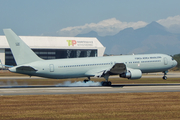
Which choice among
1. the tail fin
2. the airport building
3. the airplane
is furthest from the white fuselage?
the airport building

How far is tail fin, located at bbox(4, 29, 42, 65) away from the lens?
124 feet

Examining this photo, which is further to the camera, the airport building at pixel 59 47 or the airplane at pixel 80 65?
the airport building at pixel 59 47

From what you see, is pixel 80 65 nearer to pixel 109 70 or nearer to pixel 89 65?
pixel 89 65

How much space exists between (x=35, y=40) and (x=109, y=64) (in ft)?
249

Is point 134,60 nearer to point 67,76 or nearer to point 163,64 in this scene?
point 163,64

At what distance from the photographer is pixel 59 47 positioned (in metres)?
113

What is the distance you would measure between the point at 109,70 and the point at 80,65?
4463mm

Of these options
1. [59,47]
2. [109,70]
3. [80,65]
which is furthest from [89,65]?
[59,47]

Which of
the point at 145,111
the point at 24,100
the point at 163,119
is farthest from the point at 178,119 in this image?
the point at 24,100

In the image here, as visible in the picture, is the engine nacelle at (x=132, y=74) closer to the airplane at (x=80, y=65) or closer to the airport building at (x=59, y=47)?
the airplane at (x=80, y=65)

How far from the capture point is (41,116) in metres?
18.2

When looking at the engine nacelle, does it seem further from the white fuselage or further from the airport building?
the airport building

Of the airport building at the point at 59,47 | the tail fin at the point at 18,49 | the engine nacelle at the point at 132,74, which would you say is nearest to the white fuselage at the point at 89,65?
the tail fin at the point at 18,49

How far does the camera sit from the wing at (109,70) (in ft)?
127
